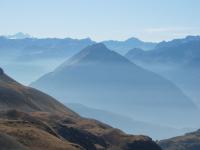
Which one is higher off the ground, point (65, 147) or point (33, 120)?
point (33, 120)

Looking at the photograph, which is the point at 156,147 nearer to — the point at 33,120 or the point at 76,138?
the point at 76,138

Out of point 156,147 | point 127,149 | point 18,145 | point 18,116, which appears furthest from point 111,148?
point 18,145

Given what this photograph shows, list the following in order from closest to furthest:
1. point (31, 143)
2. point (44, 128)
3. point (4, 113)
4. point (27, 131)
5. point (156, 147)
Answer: point (31, 143) → point (27, 131) → point (44, 128) → point (4, 113) → point (156, 147)

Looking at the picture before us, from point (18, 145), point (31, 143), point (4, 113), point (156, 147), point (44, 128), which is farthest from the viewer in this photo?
point (156, 147)

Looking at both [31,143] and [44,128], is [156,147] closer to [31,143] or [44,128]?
[44,128]

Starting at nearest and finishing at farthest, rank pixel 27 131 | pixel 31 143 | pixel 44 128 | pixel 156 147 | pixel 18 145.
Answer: pixel 18 145
pixel 31 143
pixel 27 131
pixel 44 128
pixel 156 147

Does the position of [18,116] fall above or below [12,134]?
above

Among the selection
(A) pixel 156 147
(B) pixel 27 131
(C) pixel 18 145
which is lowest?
(C) pixel 18 145

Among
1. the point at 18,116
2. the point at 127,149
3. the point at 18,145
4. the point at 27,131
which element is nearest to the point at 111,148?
the point at 127,149

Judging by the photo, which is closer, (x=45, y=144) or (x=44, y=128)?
(x=45, y=144)
